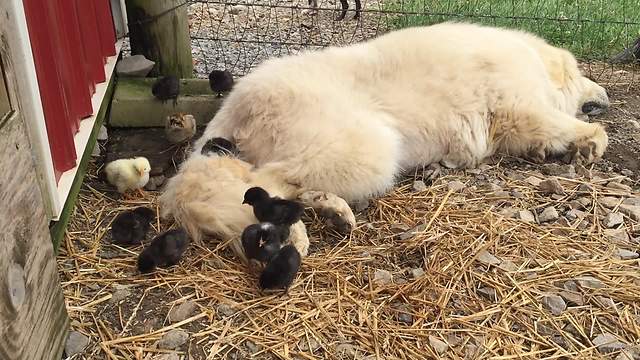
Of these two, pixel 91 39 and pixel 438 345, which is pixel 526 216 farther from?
pixel 91 39

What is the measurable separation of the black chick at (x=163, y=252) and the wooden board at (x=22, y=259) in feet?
1.97

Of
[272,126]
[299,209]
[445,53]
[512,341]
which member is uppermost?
[445,53]

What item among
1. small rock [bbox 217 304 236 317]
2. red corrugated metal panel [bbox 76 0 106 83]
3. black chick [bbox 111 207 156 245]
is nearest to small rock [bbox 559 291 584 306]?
small rock [bbox 217 304 236 317]

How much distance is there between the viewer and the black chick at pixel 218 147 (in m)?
3.68

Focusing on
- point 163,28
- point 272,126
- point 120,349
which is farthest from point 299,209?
point 163,28

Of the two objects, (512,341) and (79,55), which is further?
(79,55)

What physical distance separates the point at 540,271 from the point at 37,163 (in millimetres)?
2544

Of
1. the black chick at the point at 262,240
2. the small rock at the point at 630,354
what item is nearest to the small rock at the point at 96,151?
the black chick at the point at 262,240

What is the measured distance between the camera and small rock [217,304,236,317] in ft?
9.41

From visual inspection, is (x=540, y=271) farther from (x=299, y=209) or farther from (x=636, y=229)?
(x=299, y=209)

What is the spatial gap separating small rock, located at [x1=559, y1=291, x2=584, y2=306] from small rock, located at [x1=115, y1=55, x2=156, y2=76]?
3530 mm

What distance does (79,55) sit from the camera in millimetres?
4000

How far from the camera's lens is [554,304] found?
9.53 ft

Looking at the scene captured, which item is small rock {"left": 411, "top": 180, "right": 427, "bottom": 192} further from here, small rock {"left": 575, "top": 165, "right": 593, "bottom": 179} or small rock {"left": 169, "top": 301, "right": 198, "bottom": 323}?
small rock {"left": 169, "top": 301, "right": 198, "bottom": 323}
